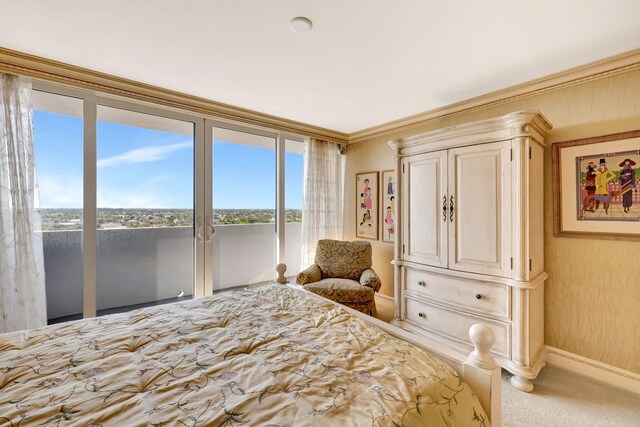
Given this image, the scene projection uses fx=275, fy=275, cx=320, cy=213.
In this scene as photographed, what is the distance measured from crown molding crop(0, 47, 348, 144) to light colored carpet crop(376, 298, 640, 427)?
3.53m

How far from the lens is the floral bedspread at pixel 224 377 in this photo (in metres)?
0.81

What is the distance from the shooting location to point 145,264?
2.91 meters

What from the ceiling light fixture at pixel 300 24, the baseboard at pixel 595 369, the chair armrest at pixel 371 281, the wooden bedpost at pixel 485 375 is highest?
the ceiling light fixture at pixel 300 24

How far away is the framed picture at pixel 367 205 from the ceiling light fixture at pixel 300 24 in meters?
2.47

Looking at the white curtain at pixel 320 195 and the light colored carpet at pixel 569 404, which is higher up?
the white curtain at pixel 320 195

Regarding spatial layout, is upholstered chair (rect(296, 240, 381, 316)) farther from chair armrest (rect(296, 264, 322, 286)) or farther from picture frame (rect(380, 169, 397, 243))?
picture frame (rect(380, 169, 397, 243))

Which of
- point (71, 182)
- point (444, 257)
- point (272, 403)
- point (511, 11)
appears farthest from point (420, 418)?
point (71, 182)

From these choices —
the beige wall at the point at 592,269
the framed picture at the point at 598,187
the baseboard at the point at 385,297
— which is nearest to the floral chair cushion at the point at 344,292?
the baseboard at the point at 385,297

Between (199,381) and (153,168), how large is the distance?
2.61m

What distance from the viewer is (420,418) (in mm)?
839

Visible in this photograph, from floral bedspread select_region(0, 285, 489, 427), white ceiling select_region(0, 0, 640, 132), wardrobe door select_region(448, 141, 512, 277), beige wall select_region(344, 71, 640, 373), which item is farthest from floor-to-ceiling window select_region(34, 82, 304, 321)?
beige wall select_region(344, 71, 640, 373)

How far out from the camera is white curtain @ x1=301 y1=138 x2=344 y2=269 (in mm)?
4004

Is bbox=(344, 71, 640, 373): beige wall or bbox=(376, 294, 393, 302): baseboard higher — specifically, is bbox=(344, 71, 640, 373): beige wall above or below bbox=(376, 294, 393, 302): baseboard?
above

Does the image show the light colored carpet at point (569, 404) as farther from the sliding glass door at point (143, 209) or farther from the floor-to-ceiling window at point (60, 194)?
the floor-to-ceiling window at point (60, 194)
